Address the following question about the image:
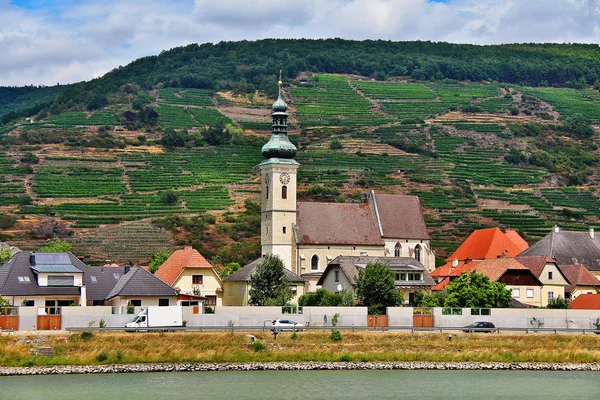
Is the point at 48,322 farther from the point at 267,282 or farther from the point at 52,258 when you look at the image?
the point at 267,282

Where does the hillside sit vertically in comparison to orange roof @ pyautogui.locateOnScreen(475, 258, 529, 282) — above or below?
above

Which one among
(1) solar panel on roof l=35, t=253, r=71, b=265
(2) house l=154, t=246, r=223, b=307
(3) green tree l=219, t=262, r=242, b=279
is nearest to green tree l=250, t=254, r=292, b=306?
(2) house l=154, t=246, r=223, b=307

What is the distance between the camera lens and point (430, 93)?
168 meters

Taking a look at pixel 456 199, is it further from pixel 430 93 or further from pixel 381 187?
pixel 430 93

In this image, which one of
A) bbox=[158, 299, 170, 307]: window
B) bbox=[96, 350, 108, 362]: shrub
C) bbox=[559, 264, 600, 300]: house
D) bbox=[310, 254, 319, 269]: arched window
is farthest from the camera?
bbox=[310, 254, 319, 269]: arched window

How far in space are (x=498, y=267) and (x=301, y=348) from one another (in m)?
25.4

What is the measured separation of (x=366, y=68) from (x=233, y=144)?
5552 cm

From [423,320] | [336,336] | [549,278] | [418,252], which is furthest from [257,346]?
[418,252]

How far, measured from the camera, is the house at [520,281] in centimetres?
7094

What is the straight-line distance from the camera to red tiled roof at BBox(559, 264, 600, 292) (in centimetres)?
7506

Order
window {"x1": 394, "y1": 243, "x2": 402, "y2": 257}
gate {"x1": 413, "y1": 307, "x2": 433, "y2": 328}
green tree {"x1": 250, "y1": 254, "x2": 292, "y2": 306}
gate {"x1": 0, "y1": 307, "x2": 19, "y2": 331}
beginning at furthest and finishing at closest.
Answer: window {"x1": 394, "y1": 243, "x2": 402, "y2": 257}, green tree {"x1": 250, "y1": 254, "x2": 292, "y2": 306}, gate {"x1": 413, "y1": 307, "x2": 433, "y2": 328}, gate {"x1": 0, "y1": 307, "x2": 19, "y2": 331}

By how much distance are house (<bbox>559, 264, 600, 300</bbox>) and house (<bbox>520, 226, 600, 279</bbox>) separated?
11.7 feet

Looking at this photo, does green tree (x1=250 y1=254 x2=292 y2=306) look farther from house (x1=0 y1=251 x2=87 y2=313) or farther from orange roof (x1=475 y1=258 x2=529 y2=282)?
orange roof (x1=475 y1=258 x2=529 y2=282)

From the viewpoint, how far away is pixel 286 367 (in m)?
47.6
